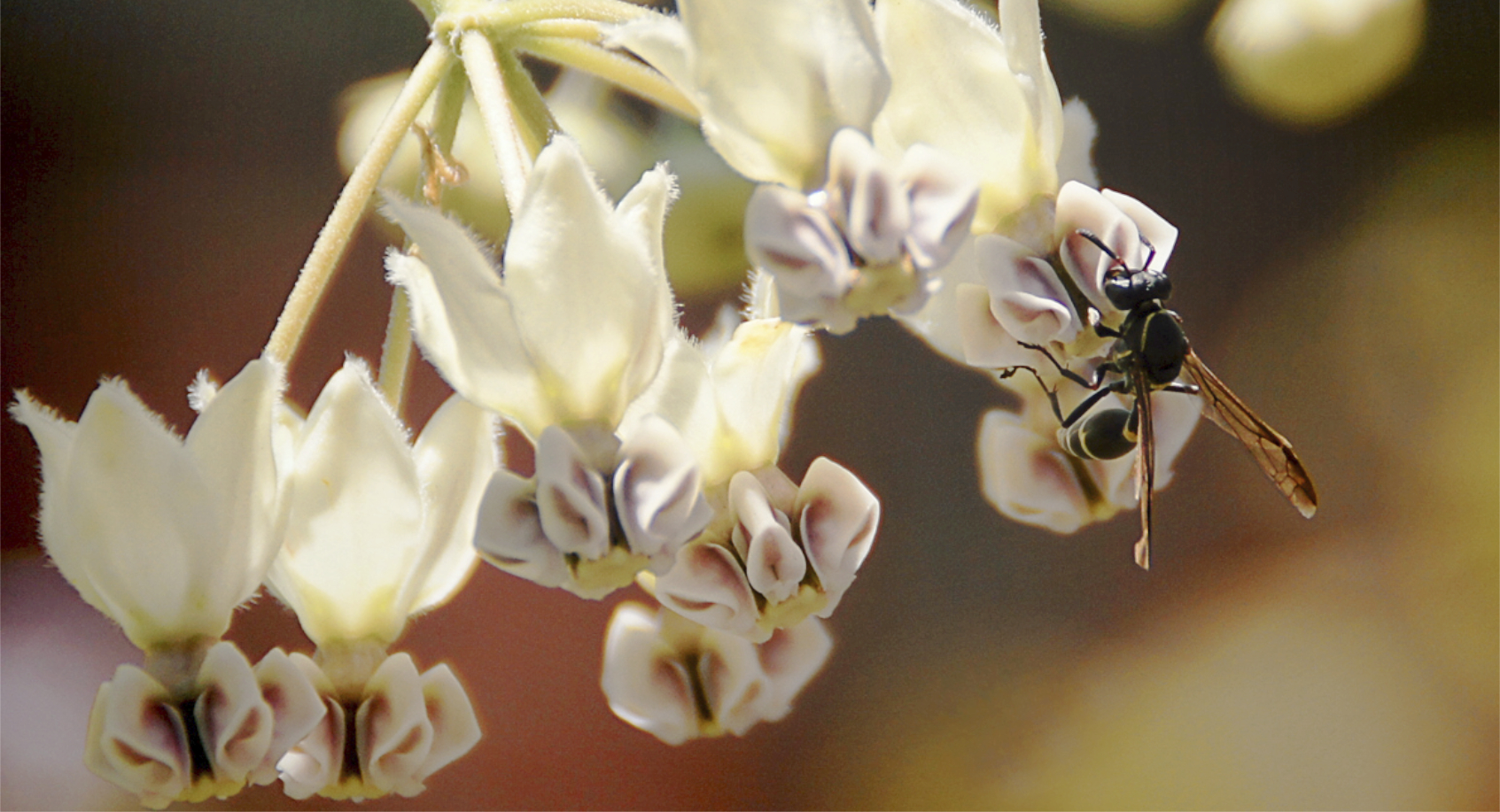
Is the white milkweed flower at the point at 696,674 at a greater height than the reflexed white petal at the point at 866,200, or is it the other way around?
the reflexed white petal at the point at 866,200

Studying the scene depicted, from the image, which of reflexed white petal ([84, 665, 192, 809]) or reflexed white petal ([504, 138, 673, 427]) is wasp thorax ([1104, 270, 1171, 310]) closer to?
reflexed white petal ([504, 138, 673, 427])

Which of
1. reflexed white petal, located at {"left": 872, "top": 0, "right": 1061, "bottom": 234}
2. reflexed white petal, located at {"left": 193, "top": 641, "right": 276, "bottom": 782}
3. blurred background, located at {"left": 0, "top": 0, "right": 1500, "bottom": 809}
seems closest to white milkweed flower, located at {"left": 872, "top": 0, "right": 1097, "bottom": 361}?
reflexed white petal, located at {"left": 872, "top": 0, "right": 1061, "bottom": 234}

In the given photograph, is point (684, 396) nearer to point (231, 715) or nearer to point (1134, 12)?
point (231, 715)

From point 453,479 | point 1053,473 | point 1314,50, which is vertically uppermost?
point 453,479

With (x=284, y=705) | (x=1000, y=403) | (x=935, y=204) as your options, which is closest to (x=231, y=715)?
(x=284, y=705)

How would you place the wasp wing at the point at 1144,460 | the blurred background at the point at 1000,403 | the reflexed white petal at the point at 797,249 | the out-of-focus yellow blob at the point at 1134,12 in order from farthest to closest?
1. the out-of-focus yellow blob at the point at 1134,12
2. the blurred background at the point at 1000,403
3. the wasp wing at the point at 1144,460
4. the reflexed white petal at the point at 797,249

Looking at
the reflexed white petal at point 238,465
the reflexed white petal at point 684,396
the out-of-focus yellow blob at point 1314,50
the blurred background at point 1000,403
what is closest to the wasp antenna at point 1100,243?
the reflexed white petal at point 684,396

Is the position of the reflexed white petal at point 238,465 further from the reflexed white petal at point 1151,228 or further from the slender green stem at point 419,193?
the reflexed white petal at point 1151,228
